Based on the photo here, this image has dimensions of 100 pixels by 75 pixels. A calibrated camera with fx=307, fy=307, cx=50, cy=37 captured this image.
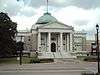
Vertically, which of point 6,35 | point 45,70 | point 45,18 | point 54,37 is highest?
point 45,18

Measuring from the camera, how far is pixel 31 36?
466 ft

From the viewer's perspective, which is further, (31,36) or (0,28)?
(31,36)

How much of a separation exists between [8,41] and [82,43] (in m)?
83.5

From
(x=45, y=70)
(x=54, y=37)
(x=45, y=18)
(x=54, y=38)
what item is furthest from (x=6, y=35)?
(x=45, y=18)

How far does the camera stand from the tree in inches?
2852

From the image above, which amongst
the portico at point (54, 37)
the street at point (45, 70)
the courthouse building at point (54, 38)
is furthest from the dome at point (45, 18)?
the street at point (45, 70)

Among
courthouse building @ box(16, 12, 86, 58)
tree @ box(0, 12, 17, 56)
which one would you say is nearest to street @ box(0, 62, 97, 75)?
tree @ box(0, 12, 17, 56)

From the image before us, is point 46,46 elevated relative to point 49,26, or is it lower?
lower

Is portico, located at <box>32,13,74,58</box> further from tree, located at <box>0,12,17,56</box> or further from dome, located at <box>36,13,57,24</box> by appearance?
tree, located at <box>0,12,17,56</box>

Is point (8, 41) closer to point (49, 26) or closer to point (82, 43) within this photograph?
point (49, 26)

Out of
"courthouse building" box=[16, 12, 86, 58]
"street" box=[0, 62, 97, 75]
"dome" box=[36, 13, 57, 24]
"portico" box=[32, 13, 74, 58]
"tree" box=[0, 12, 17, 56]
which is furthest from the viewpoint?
"dome" box=[36, 13, 57, 24]

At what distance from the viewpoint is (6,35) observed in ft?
243

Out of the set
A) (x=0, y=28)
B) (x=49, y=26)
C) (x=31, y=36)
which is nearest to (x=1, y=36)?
(x=0, y=28)

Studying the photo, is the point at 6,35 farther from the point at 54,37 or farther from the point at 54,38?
the point at 54,37
